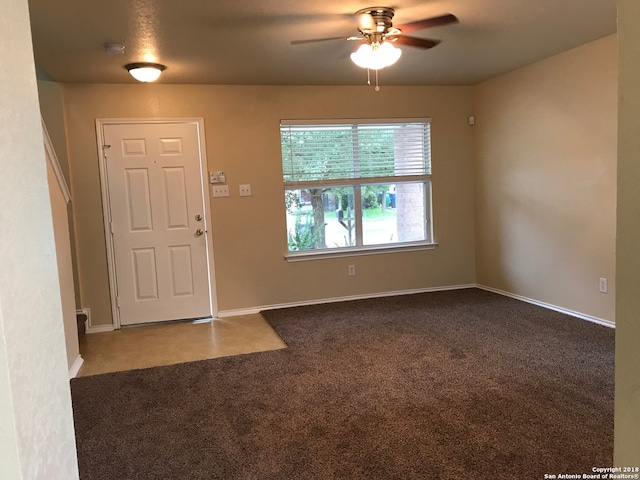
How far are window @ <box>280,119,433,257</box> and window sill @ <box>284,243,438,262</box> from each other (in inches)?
0.6

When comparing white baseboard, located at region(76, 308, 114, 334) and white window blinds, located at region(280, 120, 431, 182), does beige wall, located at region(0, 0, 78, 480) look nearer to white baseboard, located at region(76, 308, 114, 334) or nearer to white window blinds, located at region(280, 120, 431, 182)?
white baseboard, located at region(76, 308, 114, 334)

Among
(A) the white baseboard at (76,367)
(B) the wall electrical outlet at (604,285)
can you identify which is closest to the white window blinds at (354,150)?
(B) the wall electrical outlet at (604,285)

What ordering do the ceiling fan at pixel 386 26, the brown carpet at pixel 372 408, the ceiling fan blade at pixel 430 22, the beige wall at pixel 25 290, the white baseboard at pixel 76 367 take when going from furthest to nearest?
the white baseboard at pixel 76 367, the ceiling fan at pixel 386 26, the ceiling fan blade at pixel 430 22, the brown carpet at pixel 372 408, the beige wall at pixel 25 290

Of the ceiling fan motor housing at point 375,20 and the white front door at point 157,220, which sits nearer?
the ceiling fan motor housing at point 375,20

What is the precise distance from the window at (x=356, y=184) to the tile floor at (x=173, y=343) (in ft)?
3.54

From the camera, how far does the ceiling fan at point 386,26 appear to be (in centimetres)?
284

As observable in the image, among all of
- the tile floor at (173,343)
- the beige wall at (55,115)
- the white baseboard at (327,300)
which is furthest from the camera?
the white baseboard at (327,300)

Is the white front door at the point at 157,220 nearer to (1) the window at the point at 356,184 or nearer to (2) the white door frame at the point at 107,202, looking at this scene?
(2) the white door frame at the point at 107,202

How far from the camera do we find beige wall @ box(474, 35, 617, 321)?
13.0 feet

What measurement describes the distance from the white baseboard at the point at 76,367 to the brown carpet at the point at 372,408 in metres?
0.12

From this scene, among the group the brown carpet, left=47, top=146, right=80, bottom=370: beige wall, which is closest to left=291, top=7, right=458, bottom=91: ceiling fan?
the brown carpet

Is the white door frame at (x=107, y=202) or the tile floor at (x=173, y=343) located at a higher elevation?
the white door frame at (x=107, y=202)

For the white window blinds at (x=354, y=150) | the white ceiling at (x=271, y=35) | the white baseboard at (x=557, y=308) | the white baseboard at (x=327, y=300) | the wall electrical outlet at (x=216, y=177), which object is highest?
the white ceiling at (x=271, y=35)

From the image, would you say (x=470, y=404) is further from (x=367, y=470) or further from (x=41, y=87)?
(x=41, y=87)
